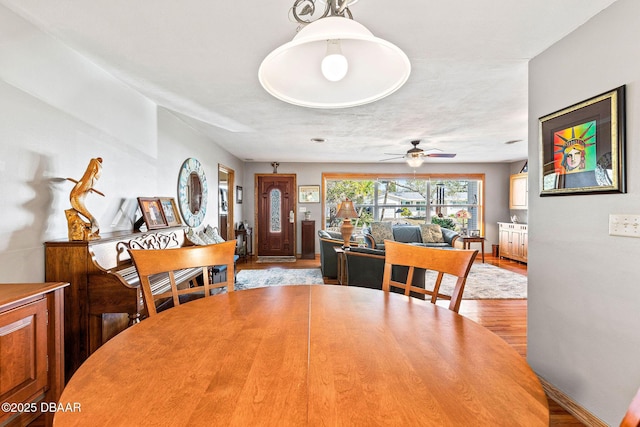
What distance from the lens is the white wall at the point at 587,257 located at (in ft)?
5.04

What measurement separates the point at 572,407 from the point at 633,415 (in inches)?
75.8

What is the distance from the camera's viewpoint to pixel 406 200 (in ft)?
25.0

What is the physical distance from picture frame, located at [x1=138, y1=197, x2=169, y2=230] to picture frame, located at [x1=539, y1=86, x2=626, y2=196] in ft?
10.4

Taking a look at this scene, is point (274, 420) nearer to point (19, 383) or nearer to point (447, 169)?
point (19, 383)

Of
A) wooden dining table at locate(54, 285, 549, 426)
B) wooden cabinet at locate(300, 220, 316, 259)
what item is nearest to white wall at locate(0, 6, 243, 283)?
wooden dining table at locate(54, 285, 549, 426)

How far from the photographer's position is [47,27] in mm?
1861

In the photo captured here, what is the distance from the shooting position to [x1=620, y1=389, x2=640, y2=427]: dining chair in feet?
1.41

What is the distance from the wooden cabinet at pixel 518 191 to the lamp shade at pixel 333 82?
7.09 m

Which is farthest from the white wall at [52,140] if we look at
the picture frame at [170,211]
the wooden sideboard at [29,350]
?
the wooden sideboard at [29,350]

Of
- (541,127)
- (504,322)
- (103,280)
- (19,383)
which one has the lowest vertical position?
(504,322)

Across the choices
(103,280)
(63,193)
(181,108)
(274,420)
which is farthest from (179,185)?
(274,420)

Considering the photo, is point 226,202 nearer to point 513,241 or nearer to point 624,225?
point 624,225

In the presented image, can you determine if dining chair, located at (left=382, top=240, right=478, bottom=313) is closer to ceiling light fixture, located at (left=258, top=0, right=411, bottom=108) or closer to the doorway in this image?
ceiling light fixture, located at (left=258, top=0, right=411, bottom=108)

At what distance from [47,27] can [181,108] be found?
150 cm
